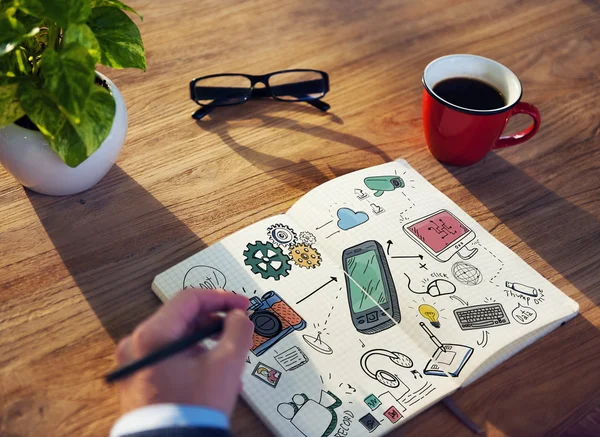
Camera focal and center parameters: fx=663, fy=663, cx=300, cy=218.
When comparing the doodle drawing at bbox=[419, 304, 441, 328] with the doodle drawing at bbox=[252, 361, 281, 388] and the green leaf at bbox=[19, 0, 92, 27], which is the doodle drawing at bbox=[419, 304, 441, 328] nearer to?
the doodle drawing at bbox=[252, 361, 281, 388]

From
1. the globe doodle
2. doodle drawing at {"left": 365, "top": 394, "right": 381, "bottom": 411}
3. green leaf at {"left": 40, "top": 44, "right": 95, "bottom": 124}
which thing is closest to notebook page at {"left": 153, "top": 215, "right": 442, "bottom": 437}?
doodle drawing at {"left": 365, "top": 394, "right": 381, "bottom": 411}

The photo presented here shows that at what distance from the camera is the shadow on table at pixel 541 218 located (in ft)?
2.72

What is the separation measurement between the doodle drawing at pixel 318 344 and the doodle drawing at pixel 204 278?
0.12 m

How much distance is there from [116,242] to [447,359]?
41cm

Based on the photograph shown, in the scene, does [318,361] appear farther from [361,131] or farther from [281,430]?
[361,131]

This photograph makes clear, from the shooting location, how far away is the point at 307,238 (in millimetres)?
820

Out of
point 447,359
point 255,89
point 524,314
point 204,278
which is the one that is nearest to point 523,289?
point 524,314

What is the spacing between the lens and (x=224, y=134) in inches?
A: 37.7

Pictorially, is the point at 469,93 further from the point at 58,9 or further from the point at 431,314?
the point at 58,9

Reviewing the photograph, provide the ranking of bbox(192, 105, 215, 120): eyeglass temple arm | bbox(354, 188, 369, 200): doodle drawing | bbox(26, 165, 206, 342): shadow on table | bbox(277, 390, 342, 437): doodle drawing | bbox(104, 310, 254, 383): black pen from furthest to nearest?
bbox(192, 105, 215, 120): eyeglass temple arm < bbox(354, 188, 369, 200): doodle drawing < bbox(26, 165, 206, 342): shadow on table < bbox(277, 390, 342, 437): doodle drawing < bbox(104, 310, 254, 383): black pen

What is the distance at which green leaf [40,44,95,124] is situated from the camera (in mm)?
669

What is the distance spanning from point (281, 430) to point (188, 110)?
20.5 inches

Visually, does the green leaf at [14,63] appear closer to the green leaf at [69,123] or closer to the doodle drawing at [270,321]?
the green leaf at [69,123]

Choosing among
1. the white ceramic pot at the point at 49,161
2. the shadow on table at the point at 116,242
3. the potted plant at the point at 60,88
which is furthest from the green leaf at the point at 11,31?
the shadow on table at the point at 116,242
